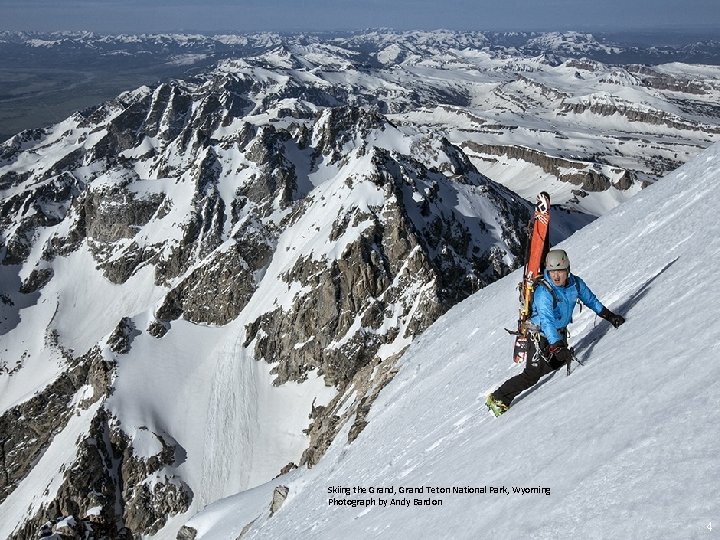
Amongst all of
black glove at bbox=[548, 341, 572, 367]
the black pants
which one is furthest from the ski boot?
black glove at bbox=[548, 341, 572, 367]

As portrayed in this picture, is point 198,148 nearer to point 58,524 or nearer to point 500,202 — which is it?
point 500,202

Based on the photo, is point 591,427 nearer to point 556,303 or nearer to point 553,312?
point 553,312

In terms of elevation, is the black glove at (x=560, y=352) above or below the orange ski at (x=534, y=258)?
below

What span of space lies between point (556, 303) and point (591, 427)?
8.68ft

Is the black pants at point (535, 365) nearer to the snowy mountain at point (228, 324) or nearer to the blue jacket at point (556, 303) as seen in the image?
the blue jacket at point (556, 303)

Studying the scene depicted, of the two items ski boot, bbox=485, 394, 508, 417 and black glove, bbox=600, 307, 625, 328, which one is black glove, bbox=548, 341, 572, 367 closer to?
black glove, bbox=600, 307, 625, 328

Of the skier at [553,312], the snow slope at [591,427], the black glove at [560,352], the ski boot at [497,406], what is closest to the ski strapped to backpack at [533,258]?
the skier at [553,312]

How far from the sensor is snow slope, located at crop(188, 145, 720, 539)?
19.3 ft

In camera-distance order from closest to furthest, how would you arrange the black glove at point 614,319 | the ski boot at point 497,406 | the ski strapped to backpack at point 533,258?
the black glove at point 614,319
the ski strapped to backpack at point 533,258
the ski boot at point 497,406

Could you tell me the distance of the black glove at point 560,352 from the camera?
9761 mm

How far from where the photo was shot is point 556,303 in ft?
31.6

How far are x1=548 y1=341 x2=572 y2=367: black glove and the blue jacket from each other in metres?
0.12

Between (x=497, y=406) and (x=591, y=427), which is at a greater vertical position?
(x=591, y=427)

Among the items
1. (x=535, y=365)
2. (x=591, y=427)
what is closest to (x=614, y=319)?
(x=535, y=365)
